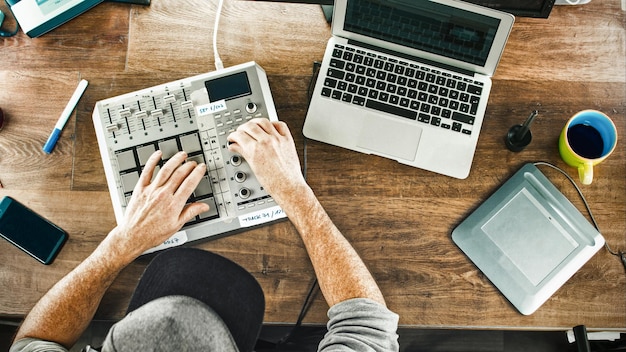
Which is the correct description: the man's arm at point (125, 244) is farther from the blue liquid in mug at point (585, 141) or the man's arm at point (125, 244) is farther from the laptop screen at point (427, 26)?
the blue liquid in mug at point (585, 141)

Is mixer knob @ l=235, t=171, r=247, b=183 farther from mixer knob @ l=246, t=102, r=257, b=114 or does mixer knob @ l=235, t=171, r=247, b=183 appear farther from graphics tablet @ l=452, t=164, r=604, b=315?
graphics tablet @ l=452, t=164, r=604, b=315

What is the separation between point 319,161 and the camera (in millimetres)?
1043

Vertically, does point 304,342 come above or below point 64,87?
below

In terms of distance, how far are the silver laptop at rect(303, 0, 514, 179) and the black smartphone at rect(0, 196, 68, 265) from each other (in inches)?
22.3

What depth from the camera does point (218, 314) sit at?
2.66 ft

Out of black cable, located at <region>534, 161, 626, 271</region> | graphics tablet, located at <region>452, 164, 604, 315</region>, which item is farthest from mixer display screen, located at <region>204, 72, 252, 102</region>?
black cable, located at <region>534, 161, 626, 271</region>

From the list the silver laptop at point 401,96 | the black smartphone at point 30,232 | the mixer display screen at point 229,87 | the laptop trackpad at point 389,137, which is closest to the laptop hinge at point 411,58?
the silver laptop at point 401,96

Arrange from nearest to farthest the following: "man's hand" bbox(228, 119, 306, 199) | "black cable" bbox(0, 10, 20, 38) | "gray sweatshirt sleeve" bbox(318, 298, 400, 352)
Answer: "gray sweatshirt sleeve" bbox(318, 298, 400, 352), "man's hand" bbox(228, 119, 306, 199), "black cable" bbox(0, 10, 20, 38)

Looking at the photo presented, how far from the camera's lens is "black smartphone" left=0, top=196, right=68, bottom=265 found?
1.00 metres

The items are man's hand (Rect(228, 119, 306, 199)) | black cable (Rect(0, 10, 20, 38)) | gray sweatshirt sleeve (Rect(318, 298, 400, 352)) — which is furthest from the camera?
black cable (Rect(0, 10, 20, 38))

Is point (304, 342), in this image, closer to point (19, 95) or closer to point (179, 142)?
point (179, 142)

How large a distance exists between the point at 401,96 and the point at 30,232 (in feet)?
2.68

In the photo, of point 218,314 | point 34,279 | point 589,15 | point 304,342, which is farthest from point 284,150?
point 589,15

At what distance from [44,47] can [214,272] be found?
0.67 meters
